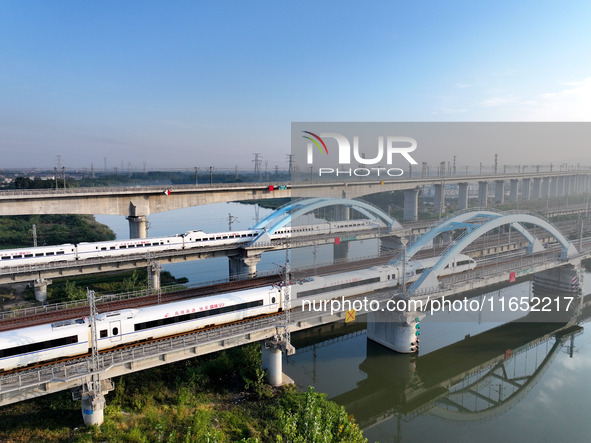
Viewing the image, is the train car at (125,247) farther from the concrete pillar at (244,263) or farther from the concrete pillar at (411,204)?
the concrete pillar at (411,204)


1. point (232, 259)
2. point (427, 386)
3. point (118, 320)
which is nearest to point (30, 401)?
point (118, 320)

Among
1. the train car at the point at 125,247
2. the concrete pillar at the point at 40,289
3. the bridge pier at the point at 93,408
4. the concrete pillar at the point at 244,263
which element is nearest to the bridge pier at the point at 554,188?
the concrete pillar at the point at 244,263

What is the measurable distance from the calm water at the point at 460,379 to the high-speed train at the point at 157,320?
501 centimetres

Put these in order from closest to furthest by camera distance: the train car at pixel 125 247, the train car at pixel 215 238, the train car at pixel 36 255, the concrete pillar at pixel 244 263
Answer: the train car at pixel 36 255
the train car at pixel 125 247
the train car at pixel 215 238
the concrete pillar at pixel 244 263

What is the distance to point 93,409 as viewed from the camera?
17.3m

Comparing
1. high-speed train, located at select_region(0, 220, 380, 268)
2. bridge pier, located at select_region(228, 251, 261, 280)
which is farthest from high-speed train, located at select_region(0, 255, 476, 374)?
high-speed train, located at select_region(0, 220, 380, 268)

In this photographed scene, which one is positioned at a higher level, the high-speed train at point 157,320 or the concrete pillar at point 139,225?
the concrete pillar at point 139,225

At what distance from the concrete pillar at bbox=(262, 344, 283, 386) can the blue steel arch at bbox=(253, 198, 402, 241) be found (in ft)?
69.0

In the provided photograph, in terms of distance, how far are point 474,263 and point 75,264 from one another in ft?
113

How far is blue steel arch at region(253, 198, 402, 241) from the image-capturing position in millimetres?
45156

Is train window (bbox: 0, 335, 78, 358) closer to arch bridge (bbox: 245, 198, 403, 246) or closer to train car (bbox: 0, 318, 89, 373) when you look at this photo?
train car (bbox: 0, 318, 89, 373)

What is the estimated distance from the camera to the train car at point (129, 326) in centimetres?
1725

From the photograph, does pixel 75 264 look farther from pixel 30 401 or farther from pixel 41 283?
pixel 30 401

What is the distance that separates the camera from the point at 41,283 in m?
33.4
